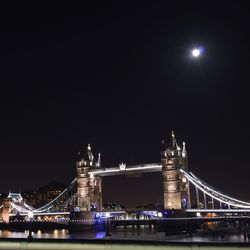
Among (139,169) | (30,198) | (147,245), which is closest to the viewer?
(147,245)

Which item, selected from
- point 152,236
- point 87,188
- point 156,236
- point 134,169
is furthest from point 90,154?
point 156,236

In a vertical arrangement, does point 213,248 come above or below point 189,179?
below

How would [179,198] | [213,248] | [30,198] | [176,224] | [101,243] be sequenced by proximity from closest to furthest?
1. [213,248]
2. [101,243]
3. [176,224]
4. [179,198]
5. [30,198]

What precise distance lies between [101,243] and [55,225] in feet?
280

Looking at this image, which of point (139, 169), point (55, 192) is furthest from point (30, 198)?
point (139, 169)

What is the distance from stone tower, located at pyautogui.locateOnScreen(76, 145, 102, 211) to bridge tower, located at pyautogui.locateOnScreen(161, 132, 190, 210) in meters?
20.2

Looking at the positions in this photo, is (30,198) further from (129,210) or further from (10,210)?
(129,210)

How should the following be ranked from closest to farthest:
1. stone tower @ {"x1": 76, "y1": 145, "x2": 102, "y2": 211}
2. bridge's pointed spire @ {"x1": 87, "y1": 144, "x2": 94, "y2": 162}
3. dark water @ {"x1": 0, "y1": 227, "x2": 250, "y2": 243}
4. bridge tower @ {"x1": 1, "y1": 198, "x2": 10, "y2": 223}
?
dark water @ {"x1": 0, "y1": 227, "x2": 250, "y2": 243}, stone tower @ {"x1": 76, "y1": 145, "x2": 102, "y2": 211}, bridge's pointed spire @ {"x1": 87, "y1": 144, "x2": 94, "y2": 162}, bridge tower @ {"x1": 1, "y1": 198, "x2": 10, "y2": 223}

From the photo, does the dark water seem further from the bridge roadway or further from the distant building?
the distant building

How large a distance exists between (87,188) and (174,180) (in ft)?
78.6

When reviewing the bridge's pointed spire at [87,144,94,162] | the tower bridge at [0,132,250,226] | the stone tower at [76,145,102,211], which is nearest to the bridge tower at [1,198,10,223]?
the tower bridge at [0,132,250,226]

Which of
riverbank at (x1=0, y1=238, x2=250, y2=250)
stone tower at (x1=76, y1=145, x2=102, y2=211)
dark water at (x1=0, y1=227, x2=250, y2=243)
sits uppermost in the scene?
stone tower at (x1=76, y1=145, x2=102, y2=211)

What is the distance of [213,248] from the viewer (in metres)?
8.04

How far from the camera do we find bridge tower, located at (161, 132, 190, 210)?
77250mm
